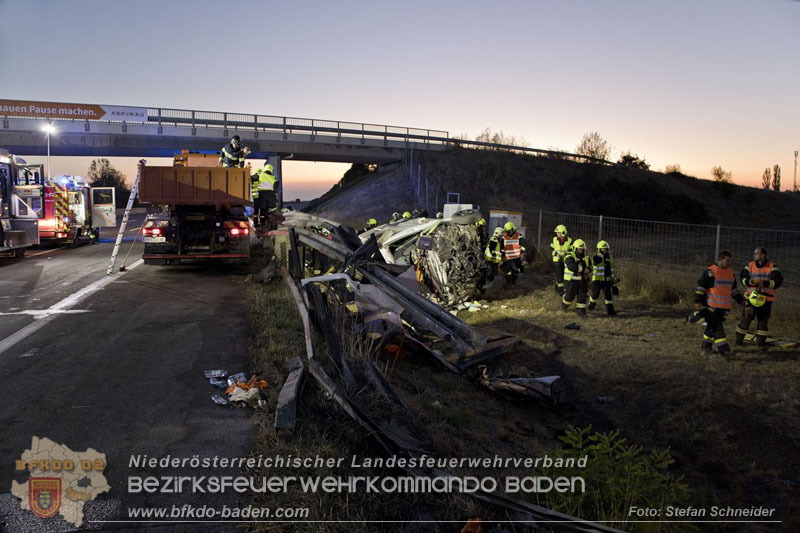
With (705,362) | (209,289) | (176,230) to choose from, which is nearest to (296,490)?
(705,362)

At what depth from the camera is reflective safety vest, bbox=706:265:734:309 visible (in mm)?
7590

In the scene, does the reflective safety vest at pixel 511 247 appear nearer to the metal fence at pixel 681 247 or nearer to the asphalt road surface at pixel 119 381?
the metal fence at pixel 681 247

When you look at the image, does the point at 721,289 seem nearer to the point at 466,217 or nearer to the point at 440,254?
the point at 440,254

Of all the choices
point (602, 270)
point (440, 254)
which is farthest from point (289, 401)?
point (602, 270)

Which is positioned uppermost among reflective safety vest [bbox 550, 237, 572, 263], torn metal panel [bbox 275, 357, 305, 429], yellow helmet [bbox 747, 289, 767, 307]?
reflective safety vest [bbox 550, 237, 572, 263]

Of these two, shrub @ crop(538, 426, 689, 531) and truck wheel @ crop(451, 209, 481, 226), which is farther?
truck wheel @ crop(451, 209, 481, 226)

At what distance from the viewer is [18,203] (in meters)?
14.3

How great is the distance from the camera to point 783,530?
4.04 metres

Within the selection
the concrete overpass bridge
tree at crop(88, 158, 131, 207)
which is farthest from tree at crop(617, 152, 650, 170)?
tree at crop(88, 158, 131, 207)

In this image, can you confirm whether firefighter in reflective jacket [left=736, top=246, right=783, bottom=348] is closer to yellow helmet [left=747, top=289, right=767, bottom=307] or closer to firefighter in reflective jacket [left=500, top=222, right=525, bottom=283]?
yellow helmet [left=747, top=289, right=767, bottom=307]

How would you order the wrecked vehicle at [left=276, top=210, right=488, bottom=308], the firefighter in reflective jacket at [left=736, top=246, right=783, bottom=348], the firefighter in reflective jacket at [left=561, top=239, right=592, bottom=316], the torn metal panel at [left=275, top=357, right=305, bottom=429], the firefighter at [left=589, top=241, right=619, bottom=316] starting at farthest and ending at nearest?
the wrecked vehicle at [left=276, top=210, right=488, bottom=308], the firefighter in reflective jacket at [left=561, top=239, right=592, bottom=316], the firefighter at [left=589, top=241, right=619, bottom=316], the firefighter in reflective jacket at [left=736, top=246, right=783, bottom=348], the torn metal panel at [left=275, top=357, right=305, bottom=429]

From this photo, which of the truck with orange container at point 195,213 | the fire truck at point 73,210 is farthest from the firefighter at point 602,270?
the fire truck at point 73,210

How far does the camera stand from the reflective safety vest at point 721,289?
7590 millimetres

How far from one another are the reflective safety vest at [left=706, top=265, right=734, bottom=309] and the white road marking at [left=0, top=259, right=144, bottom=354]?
29.0 ft
